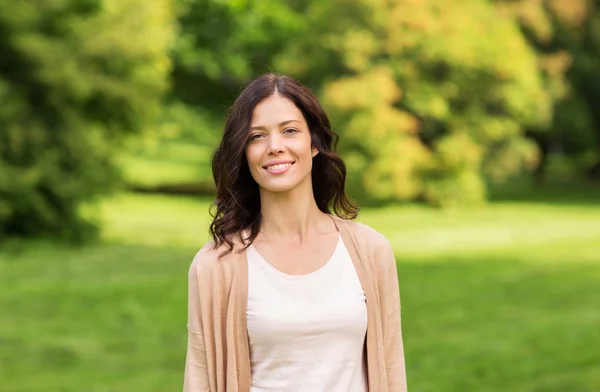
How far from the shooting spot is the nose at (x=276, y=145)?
2.55 metres

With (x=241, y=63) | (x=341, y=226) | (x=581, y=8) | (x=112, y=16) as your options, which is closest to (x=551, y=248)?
(x=241, y=63)

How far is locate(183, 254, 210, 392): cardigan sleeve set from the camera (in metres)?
2.52

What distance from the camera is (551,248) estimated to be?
19062 millimetres

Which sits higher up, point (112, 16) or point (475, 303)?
point (112, 16)

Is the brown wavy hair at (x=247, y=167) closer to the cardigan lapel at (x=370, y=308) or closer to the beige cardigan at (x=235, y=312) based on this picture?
the beige cardigan at (x=235, y=312)

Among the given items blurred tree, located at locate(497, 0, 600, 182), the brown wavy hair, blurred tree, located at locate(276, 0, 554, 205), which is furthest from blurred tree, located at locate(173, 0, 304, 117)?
blurred tree, located at locate(497, 0, 600, 182)

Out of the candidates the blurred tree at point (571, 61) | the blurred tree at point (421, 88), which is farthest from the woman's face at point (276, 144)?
the blurred tree at point (571, 61)

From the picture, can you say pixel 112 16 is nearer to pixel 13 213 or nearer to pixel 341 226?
pixel 13 213

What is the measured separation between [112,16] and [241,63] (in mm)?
2498

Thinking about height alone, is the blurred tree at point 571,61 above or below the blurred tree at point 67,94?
above

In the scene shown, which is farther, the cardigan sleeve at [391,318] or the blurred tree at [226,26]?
the blurred tree at [226,26]

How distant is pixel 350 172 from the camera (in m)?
28.0

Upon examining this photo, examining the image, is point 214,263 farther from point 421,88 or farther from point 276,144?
point 421,88

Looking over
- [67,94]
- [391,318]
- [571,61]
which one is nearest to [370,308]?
[391,318]
